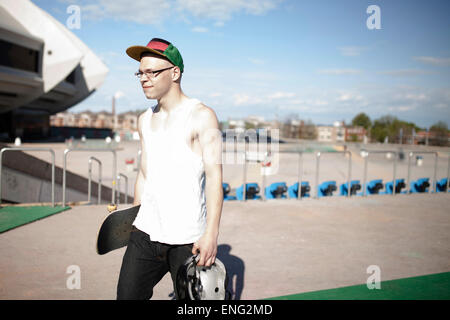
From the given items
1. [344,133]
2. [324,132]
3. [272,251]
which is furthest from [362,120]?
[272,251]

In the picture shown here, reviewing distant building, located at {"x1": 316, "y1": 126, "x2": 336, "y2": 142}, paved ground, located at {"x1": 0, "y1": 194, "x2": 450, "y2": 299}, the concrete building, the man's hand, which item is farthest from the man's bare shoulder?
distant building, located at {"x1": 316, "y1": 126, "x2": 336, "y2": 142}

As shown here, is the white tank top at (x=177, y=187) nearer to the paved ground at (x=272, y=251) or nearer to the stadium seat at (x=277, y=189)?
the paved ground at (x=272, y=251)

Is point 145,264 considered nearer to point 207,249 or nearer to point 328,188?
point 207,249

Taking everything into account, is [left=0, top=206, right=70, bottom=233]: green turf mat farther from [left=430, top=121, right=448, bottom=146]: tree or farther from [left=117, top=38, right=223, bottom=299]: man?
[left=430, top=121, right=448, bottom=146]: tree

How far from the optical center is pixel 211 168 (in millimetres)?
2150

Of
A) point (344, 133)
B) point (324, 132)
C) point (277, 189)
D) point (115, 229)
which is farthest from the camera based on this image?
point (324, 132)

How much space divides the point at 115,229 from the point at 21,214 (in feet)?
18.6

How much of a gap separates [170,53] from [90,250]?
3941 mm

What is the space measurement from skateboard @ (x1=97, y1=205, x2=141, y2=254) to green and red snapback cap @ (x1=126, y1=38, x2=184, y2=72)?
1.02m

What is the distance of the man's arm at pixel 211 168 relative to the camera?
209 centimetres

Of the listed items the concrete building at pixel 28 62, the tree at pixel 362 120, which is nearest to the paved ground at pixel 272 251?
the concrete building at pixel 28 62

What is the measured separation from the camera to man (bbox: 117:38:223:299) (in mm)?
2156
